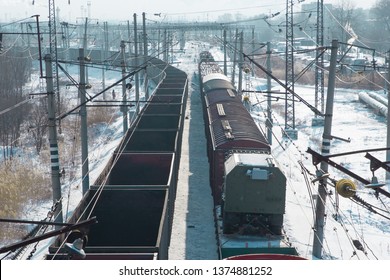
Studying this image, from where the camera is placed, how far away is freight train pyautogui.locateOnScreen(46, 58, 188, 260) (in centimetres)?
1100

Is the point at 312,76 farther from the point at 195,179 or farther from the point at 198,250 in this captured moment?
the point at 198,250

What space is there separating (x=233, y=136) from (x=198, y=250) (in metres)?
4.90

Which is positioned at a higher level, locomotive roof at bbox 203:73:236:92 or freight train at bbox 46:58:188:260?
locomotive roof at bbox 203:73:236:92

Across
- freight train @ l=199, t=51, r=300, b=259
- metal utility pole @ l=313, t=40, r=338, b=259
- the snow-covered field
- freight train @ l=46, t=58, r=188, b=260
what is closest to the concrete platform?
freight train @ l=199, t=51, r=300, b=259

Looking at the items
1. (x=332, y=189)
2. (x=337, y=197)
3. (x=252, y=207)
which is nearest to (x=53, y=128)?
(x=252, y=207)

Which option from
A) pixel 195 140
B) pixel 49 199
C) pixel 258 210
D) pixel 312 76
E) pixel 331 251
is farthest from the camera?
pixel 312 76

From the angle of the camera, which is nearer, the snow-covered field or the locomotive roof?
the snow-covered field

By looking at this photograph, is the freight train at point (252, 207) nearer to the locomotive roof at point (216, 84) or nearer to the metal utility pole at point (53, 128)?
the metal utility pole at point (53, 128)

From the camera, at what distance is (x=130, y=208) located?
626 inches

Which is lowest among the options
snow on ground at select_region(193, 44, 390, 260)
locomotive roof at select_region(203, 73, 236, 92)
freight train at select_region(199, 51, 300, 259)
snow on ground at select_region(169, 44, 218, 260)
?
snow on ground at select_region(193, 44, 390, 260)

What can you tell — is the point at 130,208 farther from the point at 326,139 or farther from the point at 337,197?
the point at 337,197

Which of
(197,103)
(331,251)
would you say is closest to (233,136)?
(331,251)

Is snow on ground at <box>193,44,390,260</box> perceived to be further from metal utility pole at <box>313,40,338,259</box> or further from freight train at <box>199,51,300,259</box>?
freight train at <box>199,51,300,259</box>

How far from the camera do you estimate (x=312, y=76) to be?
75.0 metres
